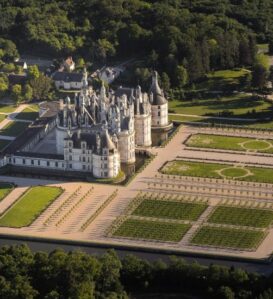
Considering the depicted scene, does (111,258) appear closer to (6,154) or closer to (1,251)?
(1,251)

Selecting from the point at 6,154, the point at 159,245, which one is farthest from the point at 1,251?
Result: the point at 6,154

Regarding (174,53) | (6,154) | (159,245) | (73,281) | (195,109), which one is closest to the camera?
(73,281)

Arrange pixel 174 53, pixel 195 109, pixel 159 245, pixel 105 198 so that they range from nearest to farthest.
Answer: pixel 159 245, pixel 105 198, pixel 195 109, pixel 174 53

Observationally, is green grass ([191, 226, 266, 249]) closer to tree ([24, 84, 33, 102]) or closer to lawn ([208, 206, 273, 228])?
lawn ([208, 206, 273, 228])

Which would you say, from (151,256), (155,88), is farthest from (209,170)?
(151,256)

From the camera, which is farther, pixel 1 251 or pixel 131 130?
pixel 131 130

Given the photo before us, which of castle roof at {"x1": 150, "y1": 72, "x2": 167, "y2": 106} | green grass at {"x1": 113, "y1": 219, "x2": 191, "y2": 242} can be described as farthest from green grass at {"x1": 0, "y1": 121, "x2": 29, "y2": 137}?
green grass at {"x1": 113, "y1": 219, "x2": 191, "y2": 242}

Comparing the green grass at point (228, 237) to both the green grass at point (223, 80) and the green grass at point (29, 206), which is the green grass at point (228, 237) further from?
the green grass at point (223, 80)
